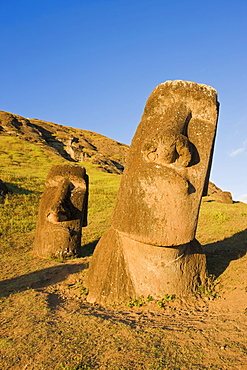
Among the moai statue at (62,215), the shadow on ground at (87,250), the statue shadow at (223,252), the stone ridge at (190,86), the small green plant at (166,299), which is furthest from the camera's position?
the shadow on ground at (87,250)

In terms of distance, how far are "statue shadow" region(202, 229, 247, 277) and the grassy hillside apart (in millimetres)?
25

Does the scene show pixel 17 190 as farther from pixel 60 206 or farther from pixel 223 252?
pixel 223 252

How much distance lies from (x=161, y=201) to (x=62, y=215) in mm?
4905

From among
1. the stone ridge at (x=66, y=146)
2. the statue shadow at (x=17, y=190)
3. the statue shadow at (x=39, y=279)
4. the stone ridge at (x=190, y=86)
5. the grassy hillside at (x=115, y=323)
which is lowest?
the statue shadow at (x=39, y=279)

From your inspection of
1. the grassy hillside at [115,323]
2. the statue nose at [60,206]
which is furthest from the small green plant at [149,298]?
the statue nose at [60,206]

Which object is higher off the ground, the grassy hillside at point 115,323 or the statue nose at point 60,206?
the statue nose at point 60,206

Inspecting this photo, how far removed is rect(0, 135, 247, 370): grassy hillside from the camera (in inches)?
141

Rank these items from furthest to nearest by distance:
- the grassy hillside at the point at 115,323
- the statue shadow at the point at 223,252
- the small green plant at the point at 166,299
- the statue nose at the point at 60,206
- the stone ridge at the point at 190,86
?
the statue nose at the point at 60,206, the statue shadow at the point at 223,252, the stone ridge at the point at 190,86, the small green plant at the point at 166,299, the grassy hillside at the point at 115,323

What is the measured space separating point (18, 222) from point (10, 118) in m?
59.8

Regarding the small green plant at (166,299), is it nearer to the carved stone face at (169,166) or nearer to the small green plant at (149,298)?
the small green plant at (149,298)

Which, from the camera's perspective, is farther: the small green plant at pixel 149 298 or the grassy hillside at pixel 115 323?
the small green plant at pixel 149 298

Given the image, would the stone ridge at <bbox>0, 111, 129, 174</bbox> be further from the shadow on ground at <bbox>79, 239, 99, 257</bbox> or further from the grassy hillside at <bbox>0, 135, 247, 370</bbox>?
the grassy hillside at <bbox>0, 135, 247, 370</bbox>

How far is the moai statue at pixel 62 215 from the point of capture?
10.0 metres

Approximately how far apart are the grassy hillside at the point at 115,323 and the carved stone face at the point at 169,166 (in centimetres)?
124
